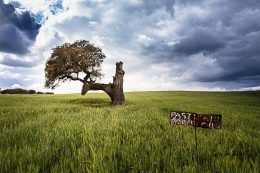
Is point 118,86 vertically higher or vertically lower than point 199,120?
higher

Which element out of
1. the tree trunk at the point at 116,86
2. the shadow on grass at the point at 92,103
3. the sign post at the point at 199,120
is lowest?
the shadow on grass at the point at 92,103

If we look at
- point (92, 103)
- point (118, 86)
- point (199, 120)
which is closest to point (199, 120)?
point (199, 120)

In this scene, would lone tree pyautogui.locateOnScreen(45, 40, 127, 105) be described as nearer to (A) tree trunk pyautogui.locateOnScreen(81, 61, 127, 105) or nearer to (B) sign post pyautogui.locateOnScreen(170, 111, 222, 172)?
(A) tree trunk pyautogui.locateOnScreen(81, 61, 127, 105)

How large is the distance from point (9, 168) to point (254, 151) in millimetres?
5043

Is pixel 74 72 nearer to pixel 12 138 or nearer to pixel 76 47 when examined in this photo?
pixel 76 47

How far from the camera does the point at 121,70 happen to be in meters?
20.9

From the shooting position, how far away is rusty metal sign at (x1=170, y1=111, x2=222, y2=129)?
2.85 meters

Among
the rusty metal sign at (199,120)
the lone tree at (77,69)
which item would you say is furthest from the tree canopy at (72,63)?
the rusty metal sign at (199,120)

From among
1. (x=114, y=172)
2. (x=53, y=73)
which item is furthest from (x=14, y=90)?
(x=114, y=172)

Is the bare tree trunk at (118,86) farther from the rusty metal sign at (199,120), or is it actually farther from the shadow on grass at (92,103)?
the rusty metal sign at (199,120)

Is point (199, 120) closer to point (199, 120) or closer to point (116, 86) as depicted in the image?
point (199, 120)

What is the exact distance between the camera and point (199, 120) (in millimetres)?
2959

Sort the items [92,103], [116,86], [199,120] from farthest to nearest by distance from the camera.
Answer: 1. [92,103]
2. [116,86]
3. [199,120]

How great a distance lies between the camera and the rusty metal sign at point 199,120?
285cm
